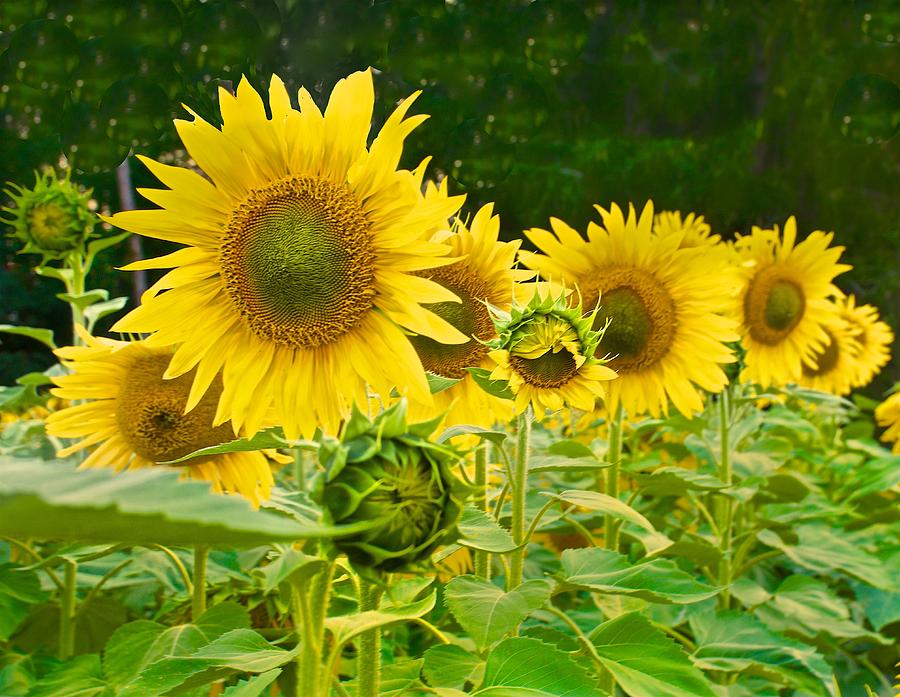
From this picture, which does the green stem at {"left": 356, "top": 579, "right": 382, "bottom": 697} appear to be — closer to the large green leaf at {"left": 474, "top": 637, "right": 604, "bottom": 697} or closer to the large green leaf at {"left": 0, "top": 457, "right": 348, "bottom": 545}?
the large green leaf at {"left": 474, "top": 637, "right": 604, "bottom": 697}

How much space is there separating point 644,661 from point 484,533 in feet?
0.60

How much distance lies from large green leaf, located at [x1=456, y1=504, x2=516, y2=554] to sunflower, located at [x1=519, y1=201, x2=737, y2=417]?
1.43 feet

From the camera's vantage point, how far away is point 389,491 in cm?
41

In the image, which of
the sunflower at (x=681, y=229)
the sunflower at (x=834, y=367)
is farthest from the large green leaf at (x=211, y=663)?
the sunflower at (x=834, y=367)

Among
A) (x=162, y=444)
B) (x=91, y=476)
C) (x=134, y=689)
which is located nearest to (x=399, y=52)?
(x=162, y=444)

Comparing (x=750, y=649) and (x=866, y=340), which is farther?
(x=866, y=340)

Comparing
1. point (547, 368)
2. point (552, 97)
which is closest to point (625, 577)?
point (547, 368)

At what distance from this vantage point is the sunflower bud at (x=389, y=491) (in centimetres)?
40

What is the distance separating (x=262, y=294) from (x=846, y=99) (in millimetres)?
3013

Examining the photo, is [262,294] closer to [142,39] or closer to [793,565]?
[793,565]

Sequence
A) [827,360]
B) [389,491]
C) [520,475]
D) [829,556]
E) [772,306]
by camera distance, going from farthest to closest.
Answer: [827,360]
[772,306]
[829,556]
[520,475]
[389,491]

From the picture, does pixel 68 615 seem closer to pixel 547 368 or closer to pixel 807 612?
pixel 547 368

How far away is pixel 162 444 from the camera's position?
0.91 meters

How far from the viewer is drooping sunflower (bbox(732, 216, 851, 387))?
1.51 meters
